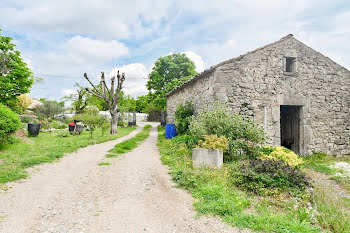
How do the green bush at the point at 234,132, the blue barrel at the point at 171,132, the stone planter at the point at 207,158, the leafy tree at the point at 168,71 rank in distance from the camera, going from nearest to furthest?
the stone planter at the point at 207,158 < the green bush at the point at 234,132 < the blue barrel at the point at 171,132 < the leafy tree at the point at 168,71

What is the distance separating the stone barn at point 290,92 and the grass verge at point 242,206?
3.95 metres

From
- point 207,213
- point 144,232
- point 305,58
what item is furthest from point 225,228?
point 305,58

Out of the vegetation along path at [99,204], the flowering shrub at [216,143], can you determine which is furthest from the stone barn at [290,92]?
the vegetation along path at [99,204]

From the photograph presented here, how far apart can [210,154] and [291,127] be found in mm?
6063

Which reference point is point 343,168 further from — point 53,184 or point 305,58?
point 53,184

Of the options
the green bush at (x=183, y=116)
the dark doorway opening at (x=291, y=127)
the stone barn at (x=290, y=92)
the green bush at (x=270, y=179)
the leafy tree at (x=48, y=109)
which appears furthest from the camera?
the leafy tree at (x=48, y=109)

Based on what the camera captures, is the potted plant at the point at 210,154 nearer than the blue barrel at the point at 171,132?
Yes

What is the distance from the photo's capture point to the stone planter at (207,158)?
5749 millimetres

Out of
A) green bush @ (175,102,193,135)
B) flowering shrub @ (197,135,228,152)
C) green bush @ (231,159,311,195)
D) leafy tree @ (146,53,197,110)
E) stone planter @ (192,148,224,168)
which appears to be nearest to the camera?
green bush @ (231,159,311,195)

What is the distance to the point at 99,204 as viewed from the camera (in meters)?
3.58

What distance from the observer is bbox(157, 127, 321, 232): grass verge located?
2.98m

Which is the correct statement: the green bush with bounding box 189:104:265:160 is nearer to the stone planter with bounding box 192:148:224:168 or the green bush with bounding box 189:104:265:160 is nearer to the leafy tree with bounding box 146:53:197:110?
the stone planter with bounding box 192:148:224:168

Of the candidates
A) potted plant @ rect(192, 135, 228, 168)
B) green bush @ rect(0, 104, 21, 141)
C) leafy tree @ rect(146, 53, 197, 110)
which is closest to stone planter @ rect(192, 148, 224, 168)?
potted plant @ rect(192, 135, 228, 168)

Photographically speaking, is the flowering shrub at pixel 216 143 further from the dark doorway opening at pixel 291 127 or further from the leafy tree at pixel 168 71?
the leafy tree at pixel 168 71
